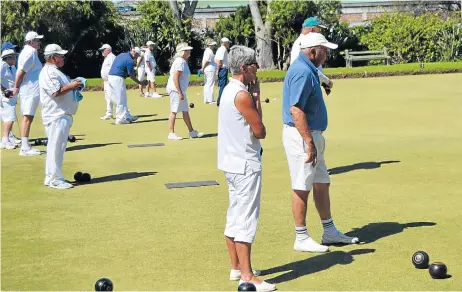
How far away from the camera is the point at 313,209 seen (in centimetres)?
912

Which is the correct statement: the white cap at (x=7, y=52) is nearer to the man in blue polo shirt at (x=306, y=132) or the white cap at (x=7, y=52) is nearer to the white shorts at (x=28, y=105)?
the white shorts at (x=28, y=105)

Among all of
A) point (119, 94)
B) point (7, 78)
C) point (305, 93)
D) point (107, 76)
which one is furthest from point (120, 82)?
point (305, 93)

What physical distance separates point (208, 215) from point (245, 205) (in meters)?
→ 2.51

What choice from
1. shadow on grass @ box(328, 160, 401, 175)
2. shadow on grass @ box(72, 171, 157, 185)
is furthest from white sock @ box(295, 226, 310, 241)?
shadow on grass @ box(72, 171, 157, 185)

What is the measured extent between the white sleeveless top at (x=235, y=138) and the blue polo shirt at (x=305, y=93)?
789 mm

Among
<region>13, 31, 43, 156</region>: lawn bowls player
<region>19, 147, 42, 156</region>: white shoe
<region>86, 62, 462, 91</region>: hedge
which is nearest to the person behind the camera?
<region>13, 31, 43, 156</region>: lawn bowls player

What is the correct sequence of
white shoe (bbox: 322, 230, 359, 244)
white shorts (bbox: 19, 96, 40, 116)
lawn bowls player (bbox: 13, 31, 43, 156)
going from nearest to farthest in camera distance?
white shoe (bbox: 322, 230, 359, 244) < lawn bowls player (bbox: 13, 31, 43, 156) < white shorts (bbox: 19, 96, 40, 116)

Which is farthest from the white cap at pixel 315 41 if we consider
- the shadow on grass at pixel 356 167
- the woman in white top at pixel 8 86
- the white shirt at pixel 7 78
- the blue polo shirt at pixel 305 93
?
the white shirt at pixel 7 78

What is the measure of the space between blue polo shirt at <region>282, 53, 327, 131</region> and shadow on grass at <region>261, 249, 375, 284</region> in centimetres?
107

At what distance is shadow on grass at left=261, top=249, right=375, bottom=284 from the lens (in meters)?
6.78

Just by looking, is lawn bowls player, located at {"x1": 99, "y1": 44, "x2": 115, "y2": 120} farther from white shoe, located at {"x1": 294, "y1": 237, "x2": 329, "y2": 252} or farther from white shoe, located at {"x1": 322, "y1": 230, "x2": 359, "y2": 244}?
white shoe, located at {"x1": 294, "y1": 237, "x2": 329, "y2": 252}

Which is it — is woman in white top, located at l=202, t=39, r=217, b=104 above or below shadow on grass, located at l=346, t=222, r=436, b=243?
below

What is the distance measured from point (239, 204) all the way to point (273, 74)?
23885 millimetres

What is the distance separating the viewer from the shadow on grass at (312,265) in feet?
22.2
